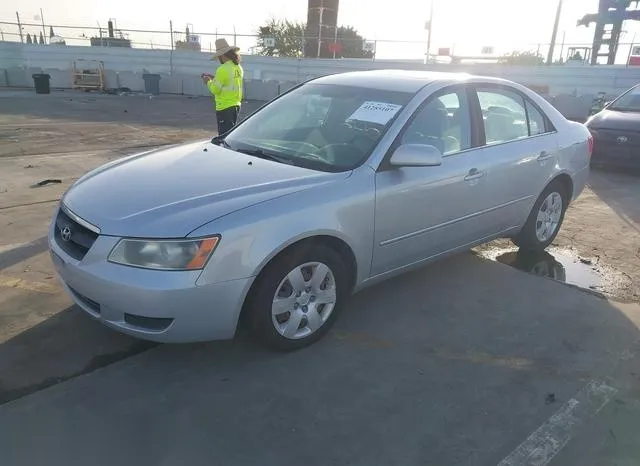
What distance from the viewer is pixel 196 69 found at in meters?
25.4

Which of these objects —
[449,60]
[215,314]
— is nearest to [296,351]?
[215,314]

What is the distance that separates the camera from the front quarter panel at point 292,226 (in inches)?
111

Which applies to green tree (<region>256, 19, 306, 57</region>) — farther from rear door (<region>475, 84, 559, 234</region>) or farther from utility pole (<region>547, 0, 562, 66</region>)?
rear door (<region>475, 84, 559, 234</region>)

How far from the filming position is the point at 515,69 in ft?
66.7

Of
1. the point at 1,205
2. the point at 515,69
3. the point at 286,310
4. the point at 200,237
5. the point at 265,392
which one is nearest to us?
the point at 200,237

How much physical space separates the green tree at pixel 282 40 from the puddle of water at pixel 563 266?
2340 centimetres

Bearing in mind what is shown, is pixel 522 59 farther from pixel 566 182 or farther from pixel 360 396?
pixel 360 396

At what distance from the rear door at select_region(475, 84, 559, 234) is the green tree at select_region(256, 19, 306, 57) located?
2335cm

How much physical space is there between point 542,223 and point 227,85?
447 centimetres

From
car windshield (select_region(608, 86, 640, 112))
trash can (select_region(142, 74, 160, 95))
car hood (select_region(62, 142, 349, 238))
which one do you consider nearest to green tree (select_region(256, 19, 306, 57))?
trash can (select_region(142, 74, 160, 95))

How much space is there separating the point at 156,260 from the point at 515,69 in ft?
66.5

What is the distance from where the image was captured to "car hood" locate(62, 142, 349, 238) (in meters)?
2.86

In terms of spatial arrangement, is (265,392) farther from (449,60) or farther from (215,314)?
(449,60)

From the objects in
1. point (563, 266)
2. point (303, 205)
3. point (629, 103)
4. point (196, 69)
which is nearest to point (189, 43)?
point (196, 69)
